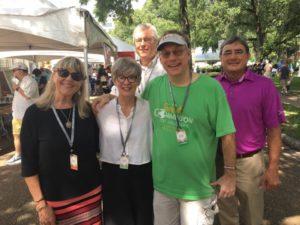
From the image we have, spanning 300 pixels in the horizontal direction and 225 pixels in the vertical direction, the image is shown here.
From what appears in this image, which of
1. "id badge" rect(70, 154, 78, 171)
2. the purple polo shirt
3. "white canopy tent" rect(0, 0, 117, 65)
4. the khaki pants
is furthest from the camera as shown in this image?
"white canopy tent" rect(0, 0, 117, 65)

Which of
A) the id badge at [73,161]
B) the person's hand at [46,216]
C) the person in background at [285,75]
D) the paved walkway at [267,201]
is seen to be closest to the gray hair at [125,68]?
the id badge at [73,161]

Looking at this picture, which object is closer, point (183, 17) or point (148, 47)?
point (148, 47)

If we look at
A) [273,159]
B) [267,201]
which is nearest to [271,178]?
[273,159]

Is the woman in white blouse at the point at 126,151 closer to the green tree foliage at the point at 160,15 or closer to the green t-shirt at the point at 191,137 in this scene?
the green t-shirt at the point at 191,137

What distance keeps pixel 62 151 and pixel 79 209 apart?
47 cm

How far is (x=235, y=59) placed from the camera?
2.93m

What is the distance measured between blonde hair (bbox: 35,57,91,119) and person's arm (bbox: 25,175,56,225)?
0.53 meters

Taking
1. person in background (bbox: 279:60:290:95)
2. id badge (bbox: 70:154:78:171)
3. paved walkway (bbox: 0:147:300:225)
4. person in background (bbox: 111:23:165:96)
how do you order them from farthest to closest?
person in background (bbox: 279:60:290:95), paved walkway (bbox: 0:147:300:225), person in background (bbox: 111:23:165:96), id badge (bbox: 70:154:78:171)

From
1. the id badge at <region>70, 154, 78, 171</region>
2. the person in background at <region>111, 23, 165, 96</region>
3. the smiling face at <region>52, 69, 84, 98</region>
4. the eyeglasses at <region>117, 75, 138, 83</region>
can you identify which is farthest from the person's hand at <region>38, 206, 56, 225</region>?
the person in background at <region>111, 23, 165, 96</region>

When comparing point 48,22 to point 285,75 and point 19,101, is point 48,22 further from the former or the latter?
point 285,75

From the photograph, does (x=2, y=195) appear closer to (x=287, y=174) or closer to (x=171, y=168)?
(x=171, y=168)

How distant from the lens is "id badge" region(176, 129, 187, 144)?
7.58 ft

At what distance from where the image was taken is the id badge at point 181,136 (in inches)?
91.0

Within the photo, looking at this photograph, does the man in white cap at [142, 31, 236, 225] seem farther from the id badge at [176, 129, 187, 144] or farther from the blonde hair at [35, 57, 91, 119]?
the blonde hair at [35, 57, 91, 119]
